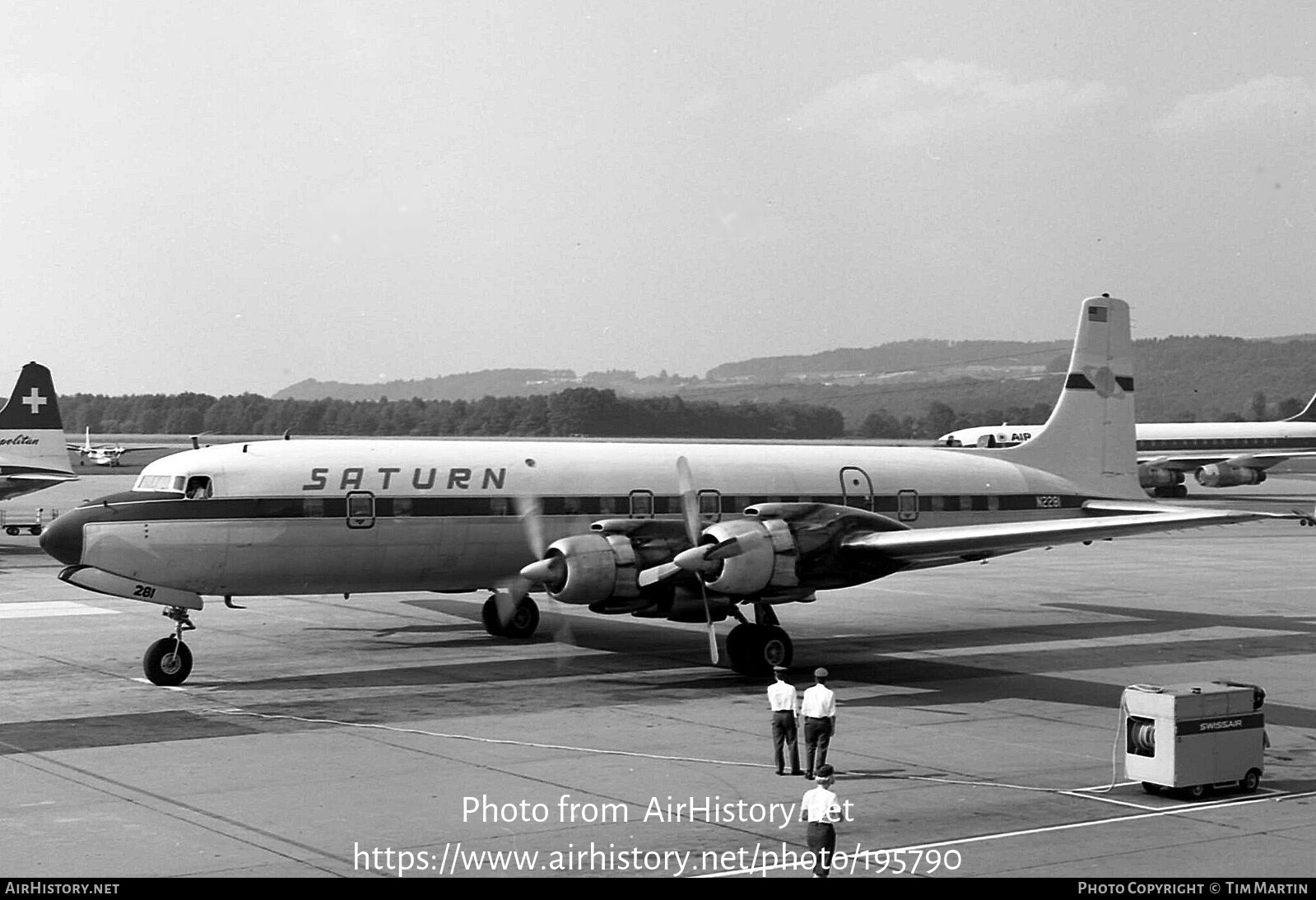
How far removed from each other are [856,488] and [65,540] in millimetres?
13295

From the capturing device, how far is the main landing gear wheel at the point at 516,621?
2495 cm

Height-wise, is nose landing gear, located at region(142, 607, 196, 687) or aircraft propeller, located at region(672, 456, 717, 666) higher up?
aircraft propeller, located at region(672, 456, 717, 666)

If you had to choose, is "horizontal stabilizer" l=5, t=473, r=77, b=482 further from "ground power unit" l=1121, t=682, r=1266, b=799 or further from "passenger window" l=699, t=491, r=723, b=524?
"ground power unit" l=1121, t=682, r=1266, b=799

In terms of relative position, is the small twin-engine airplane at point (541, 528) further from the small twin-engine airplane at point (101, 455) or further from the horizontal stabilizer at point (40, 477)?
the small twin-engine airplane at point (101, 455)

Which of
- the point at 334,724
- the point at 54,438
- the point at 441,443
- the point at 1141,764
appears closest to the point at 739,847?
the point at 1141,764

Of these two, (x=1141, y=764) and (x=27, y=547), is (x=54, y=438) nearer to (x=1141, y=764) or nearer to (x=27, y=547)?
(x=27, y=547)

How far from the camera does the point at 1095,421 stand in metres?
29.0

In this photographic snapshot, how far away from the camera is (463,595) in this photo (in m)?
32.1

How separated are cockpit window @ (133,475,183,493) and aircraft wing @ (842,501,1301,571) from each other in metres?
9.84

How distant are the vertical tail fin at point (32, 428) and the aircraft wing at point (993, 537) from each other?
1204 inches

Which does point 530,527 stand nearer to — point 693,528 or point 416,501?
point 416,501

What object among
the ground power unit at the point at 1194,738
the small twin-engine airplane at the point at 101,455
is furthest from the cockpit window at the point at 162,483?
the small twin-engine airplane at the point at 101,455

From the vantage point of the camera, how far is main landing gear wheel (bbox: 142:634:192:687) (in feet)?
64.8

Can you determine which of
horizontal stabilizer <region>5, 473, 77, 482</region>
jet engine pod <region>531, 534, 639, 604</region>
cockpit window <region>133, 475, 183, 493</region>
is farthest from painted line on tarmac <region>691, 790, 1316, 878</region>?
horizontal stabilizer <region>5, 473, 77, 482</region>
